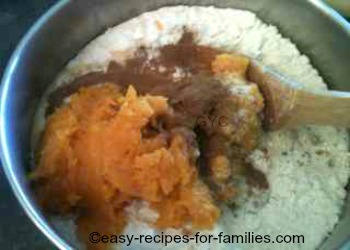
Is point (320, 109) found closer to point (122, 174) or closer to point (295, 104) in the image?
point (295, 104)

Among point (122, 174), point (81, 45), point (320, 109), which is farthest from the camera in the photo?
point (81, 45)

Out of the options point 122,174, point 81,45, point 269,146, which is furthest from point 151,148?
point 81,45

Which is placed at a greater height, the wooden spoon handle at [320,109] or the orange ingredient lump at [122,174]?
the wooden spoon handle at [320,109]

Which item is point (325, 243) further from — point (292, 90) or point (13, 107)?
point (13, 107)

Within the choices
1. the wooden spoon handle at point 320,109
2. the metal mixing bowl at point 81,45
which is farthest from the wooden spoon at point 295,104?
the metal mixing bowl at point 81,45

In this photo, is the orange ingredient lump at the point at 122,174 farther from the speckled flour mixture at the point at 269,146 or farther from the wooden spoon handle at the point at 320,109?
the wooden spoon handle at the point at 320,109

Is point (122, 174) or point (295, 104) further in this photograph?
point (295, 104)

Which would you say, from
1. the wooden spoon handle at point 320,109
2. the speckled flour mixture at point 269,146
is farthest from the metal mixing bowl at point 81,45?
the wooden spoon handle at point 320,109
